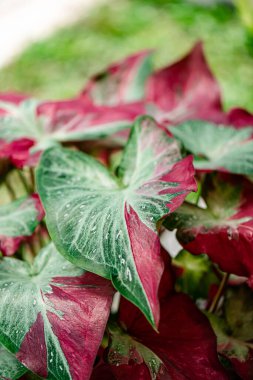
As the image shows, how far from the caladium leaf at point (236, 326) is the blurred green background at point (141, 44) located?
1.70 meters

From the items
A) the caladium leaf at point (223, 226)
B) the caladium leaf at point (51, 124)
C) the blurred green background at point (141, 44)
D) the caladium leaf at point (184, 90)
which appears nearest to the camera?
the caladium leaf at point (223, 226)

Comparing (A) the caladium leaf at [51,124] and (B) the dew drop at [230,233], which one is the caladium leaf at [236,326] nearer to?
(B) the dew drop at [230,233]

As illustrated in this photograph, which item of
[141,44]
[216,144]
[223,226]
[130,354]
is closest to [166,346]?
[130,354]

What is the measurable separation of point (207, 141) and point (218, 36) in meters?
2.43

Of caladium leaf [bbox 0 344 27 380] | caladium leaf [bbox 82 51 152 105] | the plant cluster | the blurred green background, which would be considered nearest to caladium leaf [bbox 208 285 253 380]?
the plant cluster

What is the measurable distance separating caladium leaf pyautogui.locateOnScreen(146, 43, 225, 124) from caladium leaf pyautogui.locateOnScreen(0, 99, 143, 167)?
0.34ft

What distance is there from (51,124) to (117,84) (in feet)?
0.88

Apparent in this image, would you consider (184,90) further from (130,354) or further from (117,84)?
(130,354)

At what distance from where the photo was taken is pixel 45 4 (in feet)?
11.6

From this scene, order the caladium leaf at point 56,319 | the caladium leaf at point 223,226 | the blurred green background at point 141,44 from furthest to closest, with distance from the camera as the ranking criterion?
1. the blurred green background at point 141,44
2. the caladium leaf at point 223,226
3. the caladium leaf at point 56,319

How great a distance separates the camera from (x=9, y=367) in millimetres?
557

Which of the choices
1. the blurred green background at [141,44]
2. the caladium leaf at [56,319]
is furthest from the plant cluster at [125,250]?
the blurred green background at [141,44]

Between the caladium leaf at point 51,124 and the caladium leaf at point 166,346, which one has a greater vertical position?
the caladium leaf at point 51,124

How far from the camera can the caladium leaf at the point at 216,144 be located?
0.72 m
